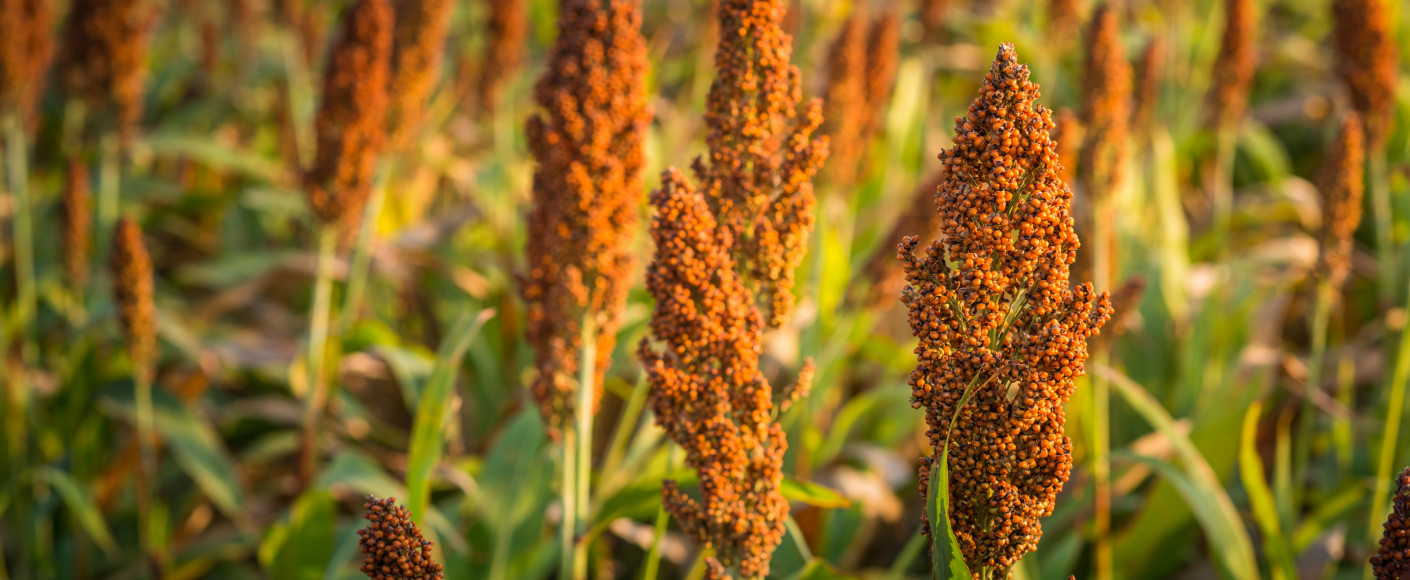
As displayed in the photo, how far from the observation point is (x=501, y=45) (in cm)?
515

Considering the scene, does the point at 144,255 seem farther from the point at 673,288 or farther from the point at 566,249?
the point at 673,288

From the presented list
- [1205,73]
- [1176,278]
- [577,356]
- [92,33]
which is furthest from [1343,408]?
[92,33]

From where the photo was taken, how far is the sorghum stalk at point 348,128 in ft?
12.0

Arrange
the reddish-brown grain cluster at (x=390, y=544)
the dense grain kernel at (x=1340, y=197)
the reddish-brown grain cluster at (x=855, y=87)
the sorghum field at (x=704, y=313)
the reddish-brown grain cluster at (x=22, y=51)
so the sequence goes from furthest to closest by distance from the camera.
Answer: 1. the reddish-brown grain cluster at (x=855, y=87)
2. the reddish-brown grain cluster at (x=22, y=51)
3. the dense grain kernel at (x=1340, y=197)
4. the sorghum field at (x=704, y=313)
5. the reddish-brown grain cluster at (x=390, y=544)

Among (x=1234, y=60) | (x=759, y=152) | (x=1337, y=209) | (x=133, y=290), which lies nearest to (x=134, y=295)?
(x=133, y=290)

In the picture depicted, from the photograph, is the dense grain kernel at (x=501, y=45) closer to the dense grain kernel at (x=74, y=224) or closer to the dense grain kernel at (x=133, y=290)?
the dense grain kernel at (x=74, y=224)

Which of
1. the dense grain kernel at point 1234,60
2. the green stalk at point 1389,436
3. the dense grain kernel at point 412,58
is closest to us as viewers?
the green stalk at point 1389,436

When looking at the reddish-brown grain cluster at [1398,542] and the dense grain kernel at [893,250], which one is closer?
the reddish-brown grain cluster at [1398,542]

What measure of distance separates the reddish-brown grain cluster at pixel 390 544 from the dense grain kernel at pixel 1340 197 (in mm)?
3269

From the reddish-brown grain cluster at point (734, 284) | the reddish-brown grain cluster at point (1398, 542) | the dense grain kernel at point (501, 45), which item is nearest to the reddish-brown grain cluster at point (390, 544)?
the reddish-brown grain cluster at point (734, 284)

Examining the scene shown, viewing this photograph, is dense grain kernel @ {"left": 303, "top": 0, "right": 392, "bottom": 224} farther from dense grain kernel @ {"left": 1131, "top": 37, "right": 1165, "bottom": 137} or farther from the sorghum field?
dense grain kernel @ {"left": 1131, "top": 37, "right": 1165, "bottom": 137}

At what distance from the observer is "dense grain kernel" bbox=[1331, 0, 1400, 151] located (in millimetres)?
4098

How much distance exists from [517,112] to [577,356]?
4942mm

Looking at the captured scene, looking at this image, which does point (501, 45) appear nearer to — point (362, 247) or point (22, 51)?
point (362, 247)
